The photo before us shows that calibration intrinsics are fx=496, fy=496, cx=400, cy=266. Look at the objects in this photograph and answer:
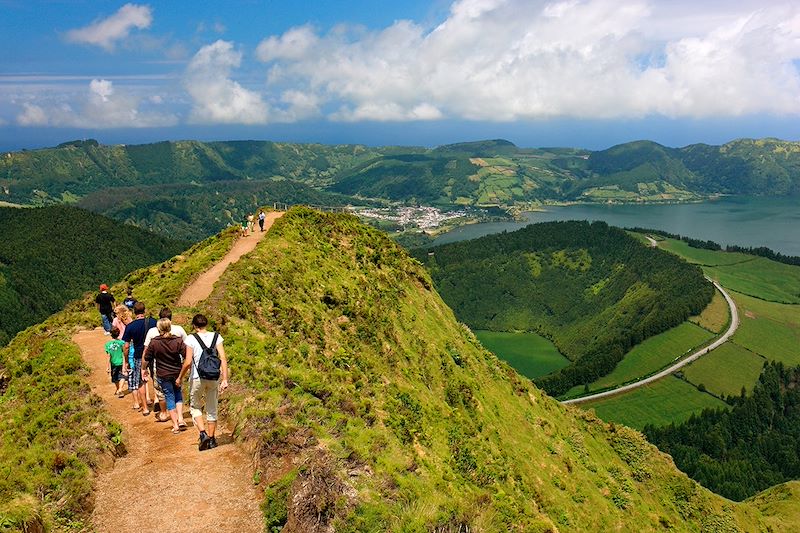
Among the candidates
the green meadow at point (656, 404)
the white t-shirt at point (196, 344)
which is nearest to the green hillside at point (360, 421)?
the white t-shirt at point (196, 344)

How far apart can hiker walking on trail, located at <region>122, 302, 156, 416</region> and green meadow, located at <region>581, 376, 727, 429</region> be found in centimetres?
15134

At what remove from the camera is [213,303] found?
32781mm

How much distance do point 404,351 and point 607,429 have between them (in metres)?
40.0

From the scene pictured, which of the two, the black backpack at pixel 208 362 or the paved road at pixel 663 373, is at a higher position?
the black backpack at pixel 208 362

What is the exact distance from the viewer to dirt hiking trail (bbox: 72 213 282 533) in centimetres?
1477

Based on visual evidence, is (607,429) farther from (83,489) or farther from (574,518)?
(83,489)

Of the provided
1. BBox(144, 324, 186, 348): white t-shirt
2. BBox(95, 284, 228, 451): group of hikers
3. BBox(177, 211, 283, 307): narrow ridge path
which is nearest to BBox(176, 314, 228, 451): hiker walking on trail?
BBox(95, 284, 228, 451): group of hikers

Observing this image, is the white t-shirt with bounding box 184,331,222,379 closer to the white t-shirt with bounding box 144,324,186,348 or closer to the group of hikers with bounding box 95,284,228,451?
the group of hikers with bounding box 95,284,228,451

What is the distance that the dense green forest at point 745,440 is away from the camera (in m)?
125

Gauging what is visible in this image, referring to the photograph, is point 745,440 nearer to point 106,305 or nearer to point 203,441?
point 106,305

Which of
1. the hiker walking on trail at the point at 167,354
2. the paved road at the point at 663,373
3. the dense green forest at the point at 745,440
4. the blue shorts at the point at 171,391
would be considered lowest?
the dense green forest at the point at 745,440

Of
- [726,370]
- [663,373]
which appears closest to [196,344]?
[663,373]

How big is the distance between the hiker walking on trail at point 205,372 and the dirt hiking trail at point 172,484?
3.41 ft

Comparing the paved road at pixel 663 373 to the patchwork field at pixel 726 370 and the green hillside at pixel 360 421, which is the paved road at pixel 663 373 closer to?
the patchwork field at pixel 726 370
